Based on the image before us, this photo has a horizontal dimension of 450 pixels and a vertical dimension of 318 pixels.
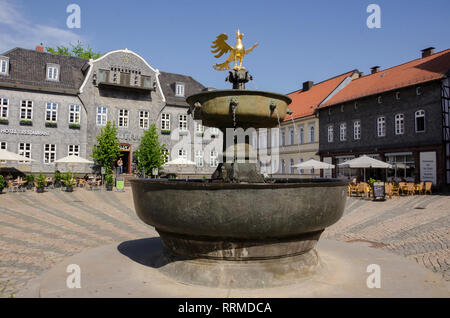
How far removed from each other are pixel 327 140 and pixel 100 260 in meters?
31.3

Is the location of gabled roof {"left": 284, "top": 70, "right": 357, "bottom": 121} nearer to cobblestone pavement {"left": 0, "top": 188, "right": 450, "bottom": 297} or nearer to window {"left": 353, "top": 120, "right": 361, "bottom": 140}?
window {"left": 353, "top": 120, "right": 361, "bottom": 140}

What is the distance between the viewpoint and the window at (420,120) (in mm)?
24531

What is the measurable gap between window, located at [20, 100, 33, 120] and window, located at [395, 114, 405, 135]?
2986 cm

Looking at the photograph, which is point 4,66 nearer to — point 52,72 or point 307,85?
point 52,72

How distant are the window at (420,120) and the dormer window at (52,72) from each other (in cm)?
2968

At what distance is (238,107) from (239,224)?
185 cm

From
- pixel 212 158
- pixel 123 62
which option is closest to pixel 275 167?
pixel 212 158

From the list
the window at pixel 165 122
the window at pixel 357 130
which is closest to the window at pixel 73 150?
the window at pixel 165 122

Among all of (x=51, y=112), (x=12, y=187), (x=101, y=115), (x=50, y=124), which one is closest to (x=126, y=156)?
(x=101, y=115)

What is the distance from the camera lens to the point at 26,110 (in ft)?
93.6

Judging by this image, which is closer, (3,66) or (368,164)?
(368,164)

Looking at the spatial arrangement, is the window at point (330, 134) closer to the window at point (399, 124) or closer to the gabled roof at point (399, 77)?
the gabled roof at point (399, 77)
